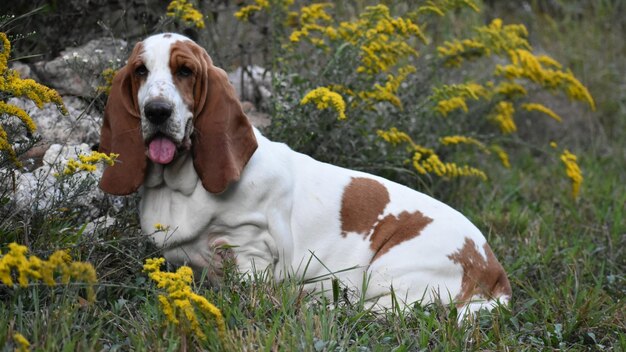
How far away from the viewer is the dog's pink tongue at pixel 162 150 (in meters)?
3.54

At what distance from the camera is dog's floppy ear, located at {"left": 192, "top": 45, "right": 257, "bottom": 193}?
361cm

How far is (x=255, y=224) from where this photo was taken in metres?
3.78

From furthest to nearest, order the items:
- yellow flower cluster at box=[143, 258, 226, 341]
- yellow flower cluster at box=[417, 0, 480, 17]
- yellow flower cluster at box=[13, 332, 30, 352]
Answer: yellow flower cluster at box=[417, 0, 480, 17]
yellow flower cluster at box=[143, 258, 226, 341]
yellow flower cluster at box=[13, 332, 30, 352]

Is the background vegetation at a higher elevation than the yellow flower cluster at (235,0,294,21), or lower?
lower

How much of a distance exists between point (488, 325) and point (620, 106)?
511cm

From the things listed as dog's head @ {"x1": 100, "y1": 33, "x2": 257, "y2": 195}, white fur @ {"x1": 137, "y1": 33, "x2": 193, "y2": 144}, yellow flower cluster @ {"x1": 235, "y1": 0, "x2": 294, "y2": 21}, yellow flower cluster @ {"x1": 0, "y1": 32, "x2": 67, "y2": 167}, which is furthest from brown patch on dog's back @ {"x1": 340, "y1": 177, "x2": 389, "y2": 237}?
yellow flower cluster @ {"x1": 235, "y1": 0, "x2": 294, "y2": 21}

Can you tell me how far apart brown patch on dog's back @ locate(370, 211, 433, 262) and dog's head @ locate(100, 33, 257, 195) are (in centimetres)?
76

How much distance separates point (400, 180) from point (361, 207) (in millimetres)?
1740

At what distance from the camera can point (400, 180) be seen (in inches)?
226

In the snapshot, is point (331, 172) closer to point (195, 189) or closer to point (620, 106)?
point (195, 189)

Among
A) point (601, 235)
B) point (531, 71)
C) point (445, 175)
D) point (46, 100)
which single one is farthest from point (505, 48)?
point (46, 100)

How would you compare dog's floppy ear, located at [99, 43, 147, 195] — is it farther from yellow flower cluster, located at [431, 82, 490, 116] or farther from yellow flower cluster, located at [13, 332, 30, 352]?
yellow flower cluster, located at [431, 82, 490, 116]

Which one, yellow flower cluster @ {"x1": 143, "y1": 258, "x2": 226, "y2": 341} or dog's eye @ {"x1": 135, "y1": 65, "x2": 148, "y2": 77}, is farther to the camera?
dog's eye @ {"x1": 135, "y1": 65, "x2": 148, "y2": 77}

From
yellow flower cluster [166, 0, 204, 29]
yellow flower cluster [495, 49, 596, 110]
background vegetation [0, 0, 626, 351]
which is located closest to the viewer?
background vegetation [0, 0, 626, 351]
